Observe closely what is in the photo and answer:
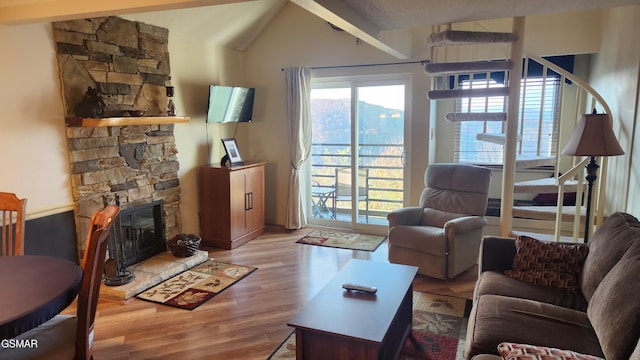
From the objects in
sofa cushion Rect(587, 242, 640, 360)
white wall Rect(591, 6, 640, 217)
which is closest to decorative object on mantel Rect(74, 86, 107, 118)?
sofa cushion Rect(587, 242, 640, 360)

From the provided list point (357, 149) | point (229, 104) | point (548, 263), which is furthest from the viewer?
point (357, 149)

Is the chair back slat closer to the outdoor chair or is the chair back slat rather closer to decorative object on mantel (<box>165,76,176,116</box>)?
decorative object on mantel (<box>165,76,176,116</box>)

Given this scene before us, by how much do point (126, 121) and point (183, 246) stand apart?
4.37 ft

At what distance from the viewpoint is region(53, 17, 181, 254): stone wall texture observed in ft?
11.8

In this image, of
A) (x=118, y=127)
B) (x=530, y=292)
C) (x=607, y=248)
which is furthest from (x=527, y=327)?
(x=118, y=127)

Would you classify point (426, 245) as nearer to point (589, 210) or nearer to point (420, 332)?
point (420, 332)

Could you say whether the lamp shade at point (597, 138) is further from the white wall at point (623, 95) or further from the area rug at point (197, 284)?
the area rug at point (197, 284)

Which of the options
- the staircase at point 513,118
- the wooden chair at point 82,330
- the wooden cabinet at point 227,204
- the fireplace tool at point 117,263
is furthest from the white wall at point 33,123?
the staircase at point 513,118

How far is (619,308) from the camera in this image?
1.82m

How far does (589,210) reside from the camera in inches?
138

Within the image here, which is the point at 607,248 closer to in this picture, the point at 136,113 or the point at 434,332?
the point at 434,332

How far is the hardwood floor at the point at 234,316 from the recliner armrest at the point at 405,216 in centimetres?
54

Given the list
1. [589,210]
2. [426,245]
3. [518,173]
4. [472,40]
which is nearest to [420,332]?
[426,245]

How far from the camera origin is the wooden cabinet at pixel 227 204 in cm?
480
